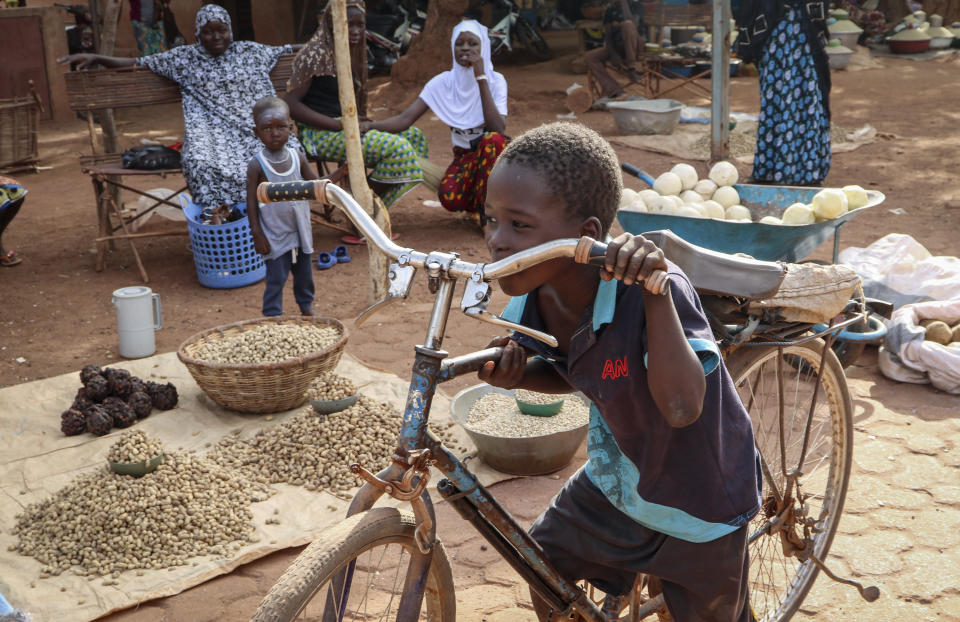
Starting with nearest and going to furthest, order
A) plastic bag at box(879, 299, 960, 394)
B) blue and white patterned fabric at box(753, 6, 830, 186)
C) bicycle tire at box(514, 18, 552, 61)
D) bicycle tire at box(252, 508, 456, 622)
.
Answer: bicycle tire at box(252, 508, 456, 622) < plastic bag at box(879, 299, 960, 394) < blue and white patterned fabric at box(753, 6, 830, 186) < bicycle tire at box(514, 18, 552, 61)

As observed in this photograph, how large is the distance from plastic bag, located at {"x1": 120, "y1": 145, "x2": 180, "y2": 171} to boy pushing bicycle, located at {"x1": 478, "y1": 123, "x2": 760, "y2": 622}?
4718 mm

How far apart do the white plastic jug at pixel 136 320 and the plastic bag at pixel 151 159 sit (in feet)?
4.97

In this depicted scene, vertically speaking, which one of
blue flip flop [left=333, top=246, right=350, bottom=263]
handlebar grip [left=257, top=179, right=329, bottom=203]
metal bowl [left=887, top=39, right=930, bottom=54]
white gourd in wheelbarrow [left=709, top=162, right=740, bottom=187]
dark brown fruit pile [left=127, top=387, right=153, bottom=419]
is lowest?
dark brown fruit pile [left=127, top=387, right=153, bottom=419]

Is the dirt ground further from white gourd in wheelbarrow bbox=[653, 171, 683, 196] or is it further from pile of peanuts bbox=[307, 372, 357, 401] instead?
white gourd in wheelbarrow bbox=[653, 171, 683, 196]

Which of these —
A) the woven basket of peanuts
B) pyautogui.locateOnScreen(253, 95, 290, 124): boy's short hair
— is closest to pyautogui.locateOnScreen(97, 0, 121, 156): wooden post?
pyautogui.locateOnScreen(253, 95, 290, 124): boy's short hair

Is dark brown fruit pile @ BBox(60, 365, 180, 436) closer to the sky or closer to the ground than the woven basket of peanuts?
closer to the ground

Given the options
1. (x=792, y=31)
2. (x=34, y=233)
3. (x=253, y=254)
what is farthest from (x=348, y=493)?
(x=792, y=31)

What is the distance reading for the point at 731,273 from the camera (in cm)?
190

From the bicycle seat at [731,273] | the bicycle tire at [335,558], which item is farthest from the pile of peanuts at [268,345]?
the bicycle tire at [335,558]

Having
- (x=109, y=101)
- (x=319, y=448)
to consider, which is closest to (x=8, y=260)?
(x=109, y=101)

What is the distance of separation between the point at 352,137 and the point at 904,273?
3.09m

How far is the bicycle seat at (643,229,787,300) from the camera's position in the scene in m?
1.88

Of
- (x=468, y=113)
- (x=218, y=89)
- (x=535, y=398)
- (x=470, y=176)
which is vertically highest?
(x=218, y=89)

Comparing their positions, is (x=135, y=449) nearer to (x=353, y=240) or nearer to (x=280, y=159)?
(x=280, y=159)
